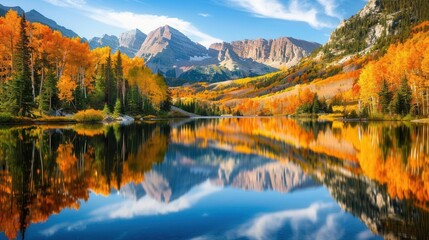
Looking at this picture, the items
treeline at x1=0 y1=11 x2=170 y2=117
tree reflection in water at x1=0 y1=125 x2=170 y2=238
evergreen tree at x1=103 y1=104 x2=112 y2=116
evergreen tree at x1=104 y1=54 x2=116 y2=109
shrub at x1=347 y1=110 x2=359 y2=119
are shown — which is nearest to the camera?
tree reflection in water at x1=0 y1=125 x2=170 y2=238

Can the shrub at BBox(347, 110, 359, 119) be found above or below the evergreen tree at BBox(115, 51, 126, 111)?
below

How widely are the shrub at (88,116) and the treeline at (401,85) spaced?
6547 centimetres

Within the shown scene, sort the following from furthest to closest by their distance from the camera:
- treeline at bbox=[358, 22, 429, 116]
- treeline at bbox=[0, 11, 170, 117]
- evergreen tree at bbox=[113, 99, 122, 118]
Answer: evergreen tree at bbox=[113, 99, 122, 118], treeline at bbox=[358, 22, 429, 116], treeline at bbox=[0, 11, 170, 117]

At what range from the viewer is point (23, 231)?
8.38 m

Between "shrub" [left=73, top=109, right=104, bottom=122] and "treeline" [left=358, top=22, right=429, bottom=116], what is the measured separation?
6547 centimetres

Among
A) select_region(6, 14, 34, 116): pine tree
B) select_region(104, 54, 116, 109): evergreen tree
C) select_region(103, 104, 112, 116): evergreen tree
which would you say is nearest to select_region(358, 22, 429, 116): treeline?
select_region(103, 104, 112, 116): evergreen tree

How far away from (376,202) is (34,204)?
1024 cm

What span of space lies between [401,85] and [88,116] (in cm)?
6989

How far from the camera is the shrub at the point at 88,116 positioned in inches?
2685

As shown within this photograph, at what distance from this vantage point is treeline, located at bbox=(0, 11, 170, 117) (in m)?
59.3

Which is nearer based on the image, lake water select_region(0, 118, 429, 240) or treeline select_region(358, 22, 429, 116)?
lake water select_region(0, 118, 429, 240)

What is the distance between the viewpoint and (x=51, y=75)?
215 feet

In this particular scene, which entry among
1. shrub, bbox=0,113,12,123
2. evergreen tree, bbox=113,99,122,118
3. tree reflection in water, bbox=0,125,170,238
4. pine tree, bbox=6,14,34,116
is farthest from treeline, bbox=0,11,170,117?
tree reflection in water, bbox=0,125,170,238

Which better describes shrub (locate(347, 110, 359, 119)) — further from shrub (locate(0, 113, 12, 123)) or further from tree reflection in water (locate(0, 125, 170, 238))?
tree reflection in water (locate(0, 125, 170, 238))
